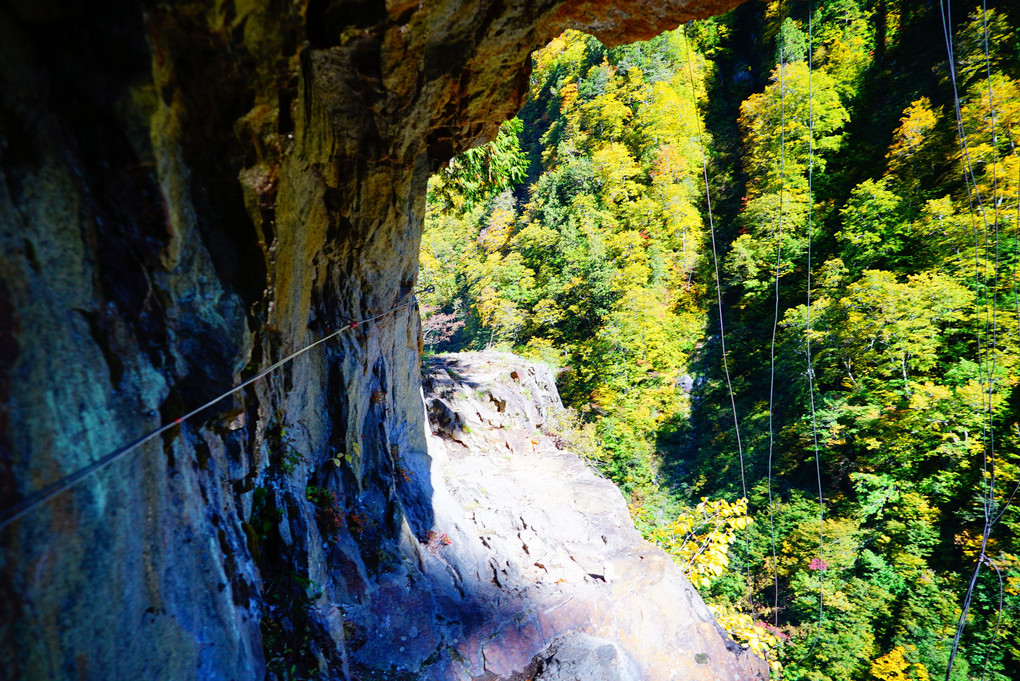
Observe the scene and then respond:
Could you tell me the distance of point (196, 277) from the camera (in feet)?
7.57

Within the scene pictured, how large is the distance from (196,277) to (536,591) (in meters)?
5.36

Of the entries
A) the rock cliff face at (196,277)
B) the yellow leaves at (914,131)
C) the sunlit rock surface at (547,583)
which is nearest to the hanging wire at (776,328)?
the yellow leaves at (914,131)

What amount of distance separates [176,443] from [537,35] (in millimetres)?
3699

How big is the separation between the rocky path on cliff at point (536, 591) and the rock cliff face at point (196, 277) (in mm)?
800

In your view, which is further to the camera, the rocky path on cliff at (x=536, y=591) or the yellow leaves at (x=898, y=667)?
the yellow leaves at (x=898, y=667)

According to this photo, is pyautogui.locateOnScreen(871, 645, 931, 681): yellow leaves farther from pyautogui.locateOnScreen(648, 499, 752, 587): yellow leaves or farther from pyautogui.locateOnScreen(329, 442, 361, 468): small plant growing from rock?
pyautogui.locateOnScreen(329, 442, 361, 468): small plant growing from rock

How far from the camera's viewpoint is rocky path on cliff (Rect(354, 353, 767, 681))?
15.8 ft

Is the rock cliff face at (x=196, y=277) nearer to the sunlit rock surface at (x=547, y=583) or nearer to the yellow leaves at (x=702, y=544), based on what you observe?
the sunlit rock surface at (x=547, y=583)

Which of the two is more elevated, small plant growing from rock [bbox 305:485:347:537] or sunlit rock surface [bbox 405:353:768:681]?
small plant growing from rock [bbox 305:485:347:537]

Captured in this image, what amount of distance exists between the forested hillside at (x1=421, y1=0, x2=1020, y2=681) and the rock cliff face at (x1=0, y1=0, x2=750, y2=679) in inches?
153

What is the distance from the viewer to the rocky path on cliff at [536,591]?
4809 mm

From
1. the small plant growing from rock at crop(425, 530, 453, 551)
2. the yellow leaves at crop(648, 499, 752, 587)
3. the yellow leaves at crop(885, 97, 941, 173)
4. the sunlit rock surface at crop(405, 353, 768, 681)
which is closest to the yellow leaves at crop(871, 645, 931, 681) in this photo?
the yellow leaves at crop(648, 499, 752, 587)

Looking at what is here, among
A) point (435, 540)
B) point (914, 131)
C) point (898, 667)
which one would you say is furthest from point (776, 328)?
point (435, 540)

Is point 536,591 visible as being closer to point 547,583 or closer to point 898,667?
point 547,583
